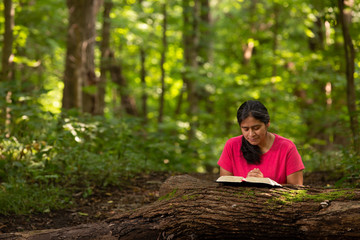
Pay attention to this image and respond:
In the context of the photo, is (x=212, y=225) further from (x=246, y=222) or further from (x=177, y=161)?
(x=177, y=161)

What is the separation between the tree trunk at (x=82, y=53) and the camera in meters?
9.61

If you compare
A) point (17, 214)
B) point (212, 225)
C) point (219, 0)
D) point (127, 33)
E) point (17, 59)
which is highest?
point (219, 0)

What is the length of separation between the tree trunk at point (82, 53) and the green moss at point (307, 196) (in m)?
7.08

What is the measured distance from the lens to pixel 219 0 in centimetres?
1973

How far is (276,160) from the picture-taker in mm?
3816

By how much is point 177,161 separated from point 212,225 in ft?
14.3

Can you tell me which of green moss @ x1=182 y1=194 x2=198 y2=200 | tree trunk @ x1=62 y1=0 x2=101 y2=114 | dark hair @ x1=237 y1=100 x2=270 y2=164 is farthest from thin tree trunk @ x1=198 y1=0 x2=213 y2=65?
green moss @ x1=182 y1=194 x2=198 y2=200

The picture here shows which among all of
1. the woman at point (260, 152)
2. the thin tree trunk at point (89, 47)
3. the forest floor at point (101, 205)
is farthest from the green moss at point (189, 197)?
the thin tree trunk at point (89, 47)

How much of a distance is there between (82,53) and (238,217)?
7472 millimetres

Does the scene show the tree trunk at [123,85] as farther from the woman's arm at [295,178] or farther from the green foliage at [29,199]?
the woman's arm at [295,178]

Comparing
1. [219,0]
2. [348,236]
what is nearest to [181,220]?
[348,236]

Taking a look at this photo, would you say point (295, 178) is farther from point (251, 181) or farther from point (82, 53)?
point (82, 53)

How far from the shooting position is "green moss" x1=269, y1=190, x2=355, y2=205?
3.07 m

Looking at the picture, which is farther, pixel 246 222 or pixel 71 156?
pixel 71 156
